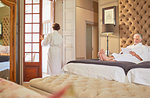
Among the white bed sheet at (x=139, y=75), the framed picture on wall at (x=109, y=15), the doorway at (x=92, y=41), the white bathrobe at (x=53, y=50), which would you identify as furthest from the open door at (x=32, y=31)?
the white bed sheet at (x=139, y=75)

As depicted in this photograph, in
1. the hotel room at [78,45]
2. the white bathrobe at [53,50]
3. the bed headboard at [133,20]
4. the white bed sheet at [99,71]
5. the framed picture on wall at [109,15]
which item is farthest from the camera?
the framed picture on wall at [109,15]

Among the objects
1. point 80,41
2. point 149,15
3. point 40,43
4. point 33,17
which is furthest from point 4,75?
point 149,15

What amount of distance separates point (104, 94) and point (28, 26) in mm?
4007

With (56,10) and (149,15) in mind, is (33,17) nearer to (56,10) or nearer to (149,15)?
(56,10)

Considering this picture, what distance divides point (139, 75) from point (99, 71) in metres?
0.64

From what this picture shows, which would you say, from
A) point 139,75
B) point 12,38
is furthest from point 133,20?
point 12,38

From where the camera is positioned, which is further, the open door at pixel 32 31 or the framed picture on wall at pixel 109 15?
the framed picture on wall at pixel 109 15

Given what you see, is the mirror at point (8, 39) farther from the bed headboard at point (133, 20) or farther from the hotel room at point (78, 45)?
the bed headboard at point (133, 20)

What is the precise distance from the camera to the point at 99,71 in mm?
2477

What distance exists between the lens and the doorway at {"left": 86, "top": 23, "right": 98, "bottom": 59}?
22.9 feet

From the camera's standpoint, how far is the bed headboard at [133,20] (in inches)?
160

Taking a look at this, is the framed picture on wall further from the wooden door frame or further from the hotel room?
the wooden door frame

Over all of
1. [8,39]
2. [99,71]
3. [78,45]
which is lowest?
[99,71]

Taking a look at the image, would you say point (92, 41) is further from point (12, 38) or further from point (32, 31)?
point (12, 38)
